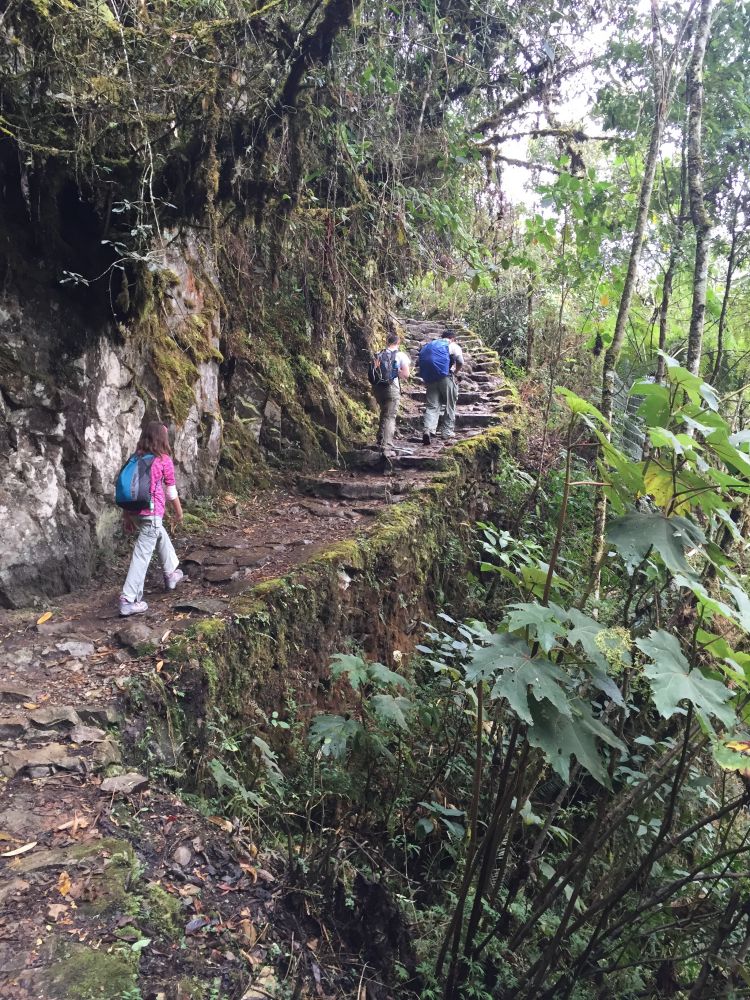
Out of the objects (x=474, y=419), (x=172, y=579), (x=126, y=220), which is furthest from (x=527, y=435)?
(x=126, y=220)

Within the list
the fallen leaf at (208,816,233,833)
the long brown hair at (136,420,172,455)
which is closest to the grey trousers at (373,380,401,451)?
the long brown hair at (136,420,172,455)

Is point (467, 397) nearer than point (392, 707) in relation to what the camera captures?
No

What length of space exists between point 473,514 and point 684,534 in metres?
7.11

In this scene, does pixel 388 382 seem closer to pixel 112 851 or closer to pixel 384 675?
pixel 384 675

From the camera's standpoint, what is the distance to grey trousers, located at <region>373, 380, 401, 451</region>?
30.8ft

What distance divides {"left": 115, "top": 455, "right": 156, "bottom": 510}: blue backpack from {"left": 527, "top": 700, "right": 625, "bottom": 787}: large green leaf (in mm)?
3846

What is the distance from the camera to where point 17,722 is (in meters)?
3.68

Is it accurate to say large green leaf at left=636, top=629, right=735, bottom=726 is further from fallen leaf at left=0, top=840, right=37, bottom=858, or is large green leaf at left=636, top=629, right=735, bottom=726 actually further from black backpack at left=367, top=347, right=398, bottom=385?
black backpack at left=367, top=347, right=398, bottom=385

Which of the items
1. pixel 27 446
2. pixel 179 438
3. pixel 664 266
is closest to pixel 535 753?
pixel 27 446

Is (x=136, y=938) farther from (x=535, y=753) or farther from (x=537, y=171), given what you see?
(x=537, y=171)

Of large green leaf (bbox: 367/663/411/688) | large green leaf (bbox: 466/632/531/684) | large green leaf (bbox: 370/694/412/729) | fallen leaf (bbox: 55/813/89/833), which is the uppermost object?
large green leaf (bbox: 466/632/531/684)

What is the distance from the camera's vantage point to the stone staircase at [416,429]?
844 centimetres

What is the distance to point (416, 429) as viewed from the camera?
36.4 ft

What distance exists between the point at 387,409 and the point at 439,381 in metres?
1.19
